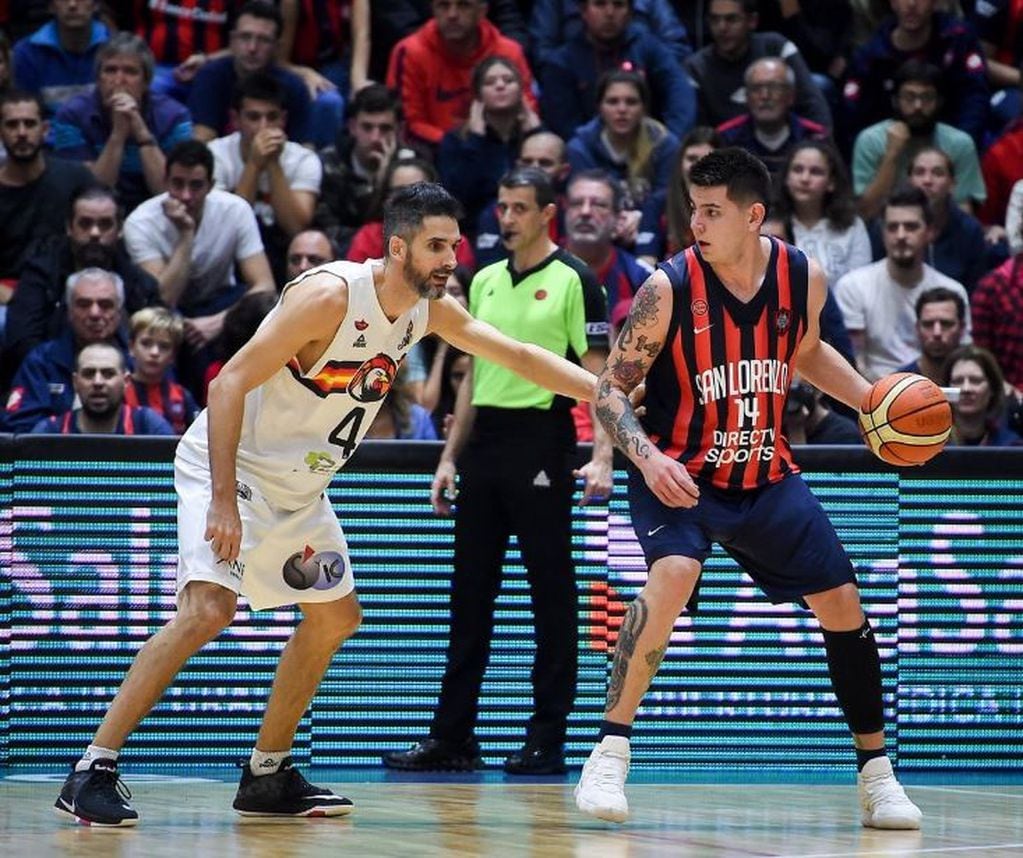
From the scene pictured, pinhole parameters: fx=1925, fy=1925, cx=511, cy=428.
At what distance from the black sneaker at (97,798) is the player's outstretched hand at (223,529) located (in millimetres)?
807

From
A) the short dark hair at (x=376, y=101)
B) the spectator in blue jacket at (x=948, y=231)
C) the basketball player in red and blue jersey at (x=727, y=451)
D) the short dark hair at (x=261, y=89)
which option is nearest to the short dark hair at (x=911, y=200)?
the spectator in blue jacket at (x=948, y=231)

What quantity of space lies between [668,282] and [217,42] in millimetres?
7529

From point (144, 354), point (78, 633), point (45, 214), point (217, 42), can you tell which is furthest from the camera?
point (217, 42)

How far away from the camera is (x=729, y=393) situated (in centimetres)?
657

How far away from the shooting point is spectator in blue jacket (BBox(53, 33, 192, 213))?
38.1 ft

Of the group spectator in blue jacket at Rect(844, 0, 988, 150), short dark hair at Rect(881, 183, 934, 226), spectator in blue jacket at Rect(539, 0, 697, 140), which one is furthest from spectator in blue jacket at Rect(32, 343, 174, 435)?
spectator in blue jacket at Rect(844, 0, 988, 150)

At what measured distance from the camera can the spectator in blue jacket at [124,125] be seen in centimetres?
1160

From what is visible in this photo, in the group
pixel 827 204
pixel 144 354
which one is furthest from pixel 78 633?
pixel 827 204

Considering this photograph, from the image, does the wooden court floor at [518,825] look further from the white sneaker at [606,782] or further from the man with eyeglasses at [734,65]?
the man with eyeglasses at [734,65]

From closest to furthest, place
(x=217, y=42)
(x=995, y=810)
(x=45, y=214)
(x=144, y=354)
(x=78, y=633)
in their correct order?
(x=995, y=810) < (x=78, y=633) < (x=144, y=354) < (x=45, y=214) < (x=217, y=42)

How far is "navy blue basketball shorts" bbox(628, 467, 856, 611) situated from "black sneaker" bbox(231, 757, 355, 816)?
1.40 meters

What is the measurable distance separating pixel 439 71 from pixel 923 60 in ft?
11.1

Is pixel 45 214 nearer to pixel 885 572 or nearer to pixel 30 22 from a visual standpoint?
pixel 30 22

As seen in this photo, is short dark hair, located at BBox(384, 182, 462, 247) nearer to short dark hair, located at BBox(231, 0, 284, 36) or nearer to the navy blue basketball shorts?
the navy blue basketball shorts
